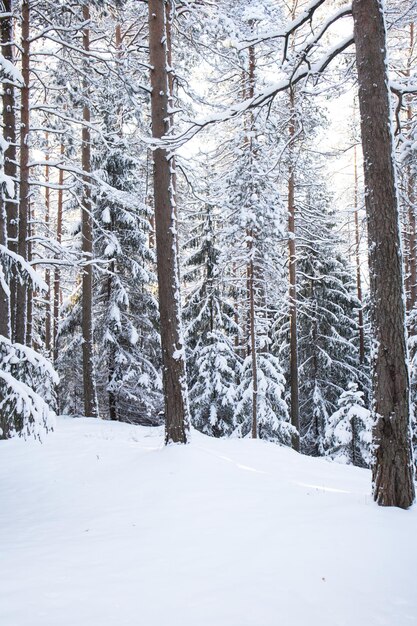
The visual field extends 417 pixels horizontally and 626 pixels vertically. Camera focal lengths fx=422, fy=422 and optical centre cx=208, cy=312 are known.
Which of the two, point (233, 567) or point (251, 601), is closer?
point (251, 601)

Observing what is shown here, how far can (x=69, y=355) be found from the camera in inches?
600

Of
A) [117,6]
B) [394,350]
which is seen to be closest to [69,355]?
[117,6]

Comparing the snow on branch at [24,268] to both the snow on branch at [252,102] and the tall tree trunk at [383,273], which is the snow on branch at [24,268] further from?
the tall tree trunk at [383,273]

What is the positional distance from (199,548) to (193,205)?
50.7ft

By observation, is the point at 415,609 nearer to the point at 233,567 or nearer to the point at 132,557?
the point at 233,567

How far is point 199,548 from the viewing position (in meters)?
3.76

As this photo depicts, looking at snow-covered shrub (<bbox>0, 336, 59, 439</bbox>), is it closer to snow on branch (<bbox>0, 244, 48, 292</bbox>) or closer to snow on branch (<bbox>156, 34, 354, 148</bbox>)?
snow on branch (<bbox>0, 244, 48, 292</bbox>)

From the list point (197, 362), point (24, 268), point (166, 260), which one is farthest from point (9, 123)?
point (197, 362)

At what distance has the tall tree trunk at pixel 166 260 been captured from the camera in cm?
757

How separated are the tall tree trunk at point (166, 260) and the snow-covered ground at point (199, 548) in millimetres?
815

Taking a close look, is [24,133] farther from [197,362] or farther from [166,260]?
[197,362]

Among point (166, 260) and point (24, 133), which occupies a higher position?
point (24, 133)

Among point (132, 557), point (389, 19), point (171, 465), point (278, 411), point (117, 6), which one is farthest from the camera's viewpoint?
point (278, 411)

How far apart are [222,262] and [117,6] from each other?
7.43 meters
